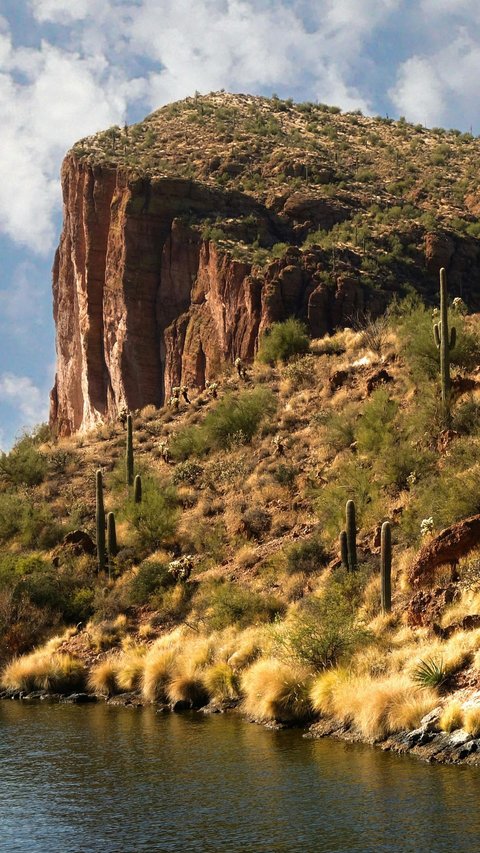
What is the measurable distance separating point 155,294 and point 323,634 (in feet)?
142

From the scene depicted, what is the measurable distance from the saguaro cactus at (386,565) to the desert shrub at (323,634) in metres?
0.85

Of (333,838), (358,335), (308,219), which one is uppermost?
(308,219)

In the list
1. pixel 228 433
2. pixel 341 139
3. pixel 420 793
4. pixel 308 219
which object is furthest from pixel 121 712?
pixel 341 139

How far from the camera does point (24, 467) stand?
46.7m

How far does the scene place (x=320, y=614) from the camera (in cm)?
2550

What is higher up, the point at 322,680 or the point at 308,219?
the point at 308,219

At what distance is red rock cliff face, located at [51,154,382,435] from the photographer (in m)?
55.5

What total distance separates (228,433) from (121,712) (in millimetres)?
18863

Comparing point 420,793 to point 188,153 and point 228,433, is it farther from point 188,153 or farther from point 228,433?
point 188,153

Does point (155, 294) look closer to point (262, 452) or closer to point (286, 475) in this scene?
point (262, 452)

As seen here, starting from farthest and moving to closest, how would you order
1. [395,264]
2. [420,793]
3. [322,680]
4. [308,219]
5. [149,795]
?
[308,219]
[395,264]
[322,680]
[149,795]
[420,793]

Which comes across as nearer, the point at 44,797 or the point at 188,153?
the point at 44,797

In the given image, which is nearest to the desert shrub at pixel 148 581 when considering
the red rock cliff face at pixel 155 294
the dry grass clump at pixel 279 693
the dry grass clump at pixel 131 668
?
the dry grass clump at pixel 131 668

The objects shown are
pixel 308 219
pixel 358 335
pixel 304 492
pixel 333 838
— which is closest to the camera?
pixel 333 838
